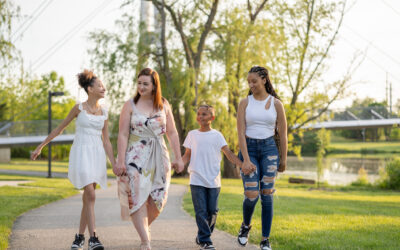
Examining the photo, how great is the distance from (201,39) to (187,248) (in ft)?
58.2

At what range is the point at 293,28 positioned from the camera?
2423 cm

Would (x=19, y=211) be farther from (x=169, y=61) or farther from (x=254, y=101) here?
(x=169, y=61)

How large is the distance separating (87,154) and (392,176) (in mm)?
20599

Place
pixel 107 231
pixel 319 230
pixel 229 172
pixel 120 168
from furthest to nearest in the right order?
1. pixel 229 172
2. pixel 319 230
3. pixel 107 231
4. pixel 120 168

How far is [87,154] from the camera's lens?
4.76m

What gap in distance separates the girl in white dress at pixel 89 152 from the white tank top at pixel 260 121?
1.38 meters

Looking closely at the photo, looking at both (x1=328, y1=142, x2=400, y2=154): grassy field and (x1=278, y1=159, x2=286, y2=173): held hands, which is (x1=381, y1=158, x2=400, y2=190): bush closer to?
(x1=278, y1=159, x2=286, y2=173): held hands

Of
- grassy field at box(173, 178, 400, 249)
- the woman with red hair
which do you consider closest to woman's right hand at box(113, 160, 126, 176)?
the woman with red hair

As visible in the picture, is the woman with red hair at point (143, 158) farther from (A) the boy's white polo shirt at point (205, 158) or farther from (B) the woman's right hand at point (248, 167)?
(B) the woman's right hand at point (248, 167)

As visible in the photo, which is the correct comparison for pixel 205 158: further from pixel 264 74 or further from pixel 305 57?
pixel 305 57

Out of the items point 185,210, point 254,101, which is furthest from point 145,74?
point 185,210

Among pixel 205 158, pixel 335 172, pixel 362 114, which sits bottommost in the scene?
pixel 335 172

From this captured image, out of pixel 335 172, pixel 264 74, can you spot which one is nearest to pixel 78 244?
pixel 264 74

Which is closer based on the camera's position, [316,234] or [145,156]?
[145,156]
